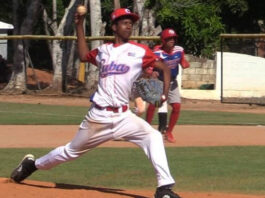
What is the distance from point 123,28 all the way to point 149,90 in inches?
113

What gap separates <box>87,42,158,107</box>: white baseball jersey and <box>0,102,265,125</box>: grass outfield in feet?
31.6

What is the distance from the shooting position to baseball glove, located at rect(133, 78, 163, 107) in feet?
33.7

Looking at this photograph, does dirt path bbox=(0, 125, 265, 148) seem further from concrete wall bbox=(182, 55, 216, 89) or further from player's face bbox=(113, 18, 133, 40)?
concrete wall bbox=(182, 55, 216, 89)

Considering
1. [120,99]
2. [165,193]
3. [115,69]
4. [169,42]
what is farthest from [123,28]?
[169,42]

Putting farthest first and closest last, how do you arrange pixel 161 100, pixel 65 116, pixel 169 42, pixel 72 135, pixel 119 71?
pixel 65 116 < pixel 72 135 < pixel 169 42 < pixel 161 100 < pixel 119 71

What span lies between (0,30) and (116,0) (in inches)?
470

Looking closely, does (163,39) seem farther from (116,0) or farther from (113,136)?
(116,0)

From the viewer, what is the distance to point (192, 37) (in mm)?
31734

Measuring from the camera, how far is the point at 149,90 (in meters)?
10.4

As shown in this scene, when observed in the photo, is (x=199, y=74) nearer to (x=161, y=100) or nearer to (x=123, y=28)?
(x=161, y=100)

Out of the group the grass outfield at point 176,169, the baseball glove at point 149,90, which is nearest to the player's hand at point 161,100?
the baseball glove at point 149,90

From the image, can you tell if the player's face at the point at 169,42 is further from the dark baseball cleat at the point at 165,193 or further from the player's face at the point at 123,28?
the dark baseball cleat at the point at 165,193

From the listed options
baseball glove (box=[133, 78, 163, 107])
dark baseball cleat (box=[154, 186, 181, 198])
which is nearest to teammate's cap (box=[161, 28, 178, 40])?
baseball glove (box=[133, 78, 163, 107])

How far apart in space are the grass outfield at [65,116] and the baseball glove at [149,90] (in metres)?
6.72
